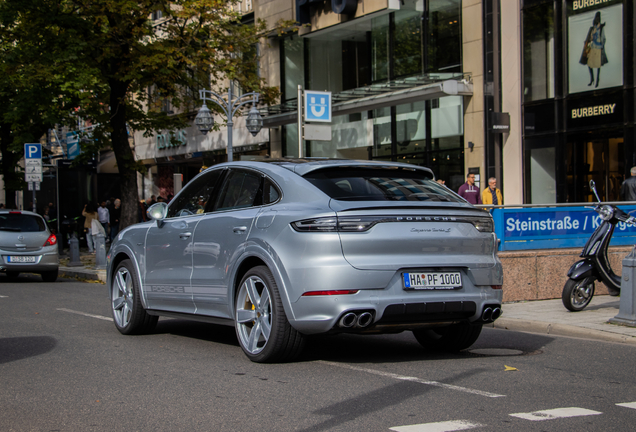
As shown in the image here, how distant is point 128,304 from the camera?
27.6ft

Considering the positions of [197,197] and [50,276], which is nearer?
[197,197]

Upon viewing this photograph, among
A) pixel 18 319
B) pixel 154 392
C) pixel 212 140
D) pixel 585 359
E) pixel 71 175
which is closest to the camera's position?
pixel 154 392

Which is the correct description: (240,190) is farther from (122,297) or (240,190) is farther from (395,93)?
(395,93)

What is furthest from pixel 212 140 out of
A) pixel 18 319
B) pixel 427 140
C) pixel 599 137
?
pixel 18 319

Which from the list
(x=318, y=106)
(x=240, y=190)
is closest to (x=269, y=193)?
(x=240, y=190)

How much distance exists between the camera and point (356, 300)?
583 centimetres

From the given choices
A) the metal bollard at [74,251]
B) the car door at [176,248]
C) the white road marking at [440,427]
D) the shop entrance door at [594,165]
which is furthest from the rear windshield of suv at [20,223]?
the white road marking at [440,427]

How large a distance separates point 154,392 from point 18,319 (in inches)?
201

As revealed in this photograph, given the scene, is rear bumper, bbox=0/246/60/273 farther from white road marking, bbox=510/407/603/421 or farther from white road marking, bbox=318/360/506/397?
white road marking, bbox=510/407/603/421

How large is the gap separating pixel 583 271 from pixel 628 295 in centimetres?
136

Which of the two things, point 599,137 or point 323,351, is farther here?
point 599,137

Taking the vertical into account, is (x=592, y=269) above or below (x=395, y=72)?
below

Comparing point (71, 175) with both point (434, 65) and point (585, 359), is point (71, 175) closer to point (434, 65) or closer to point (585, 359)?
point (434, 65)

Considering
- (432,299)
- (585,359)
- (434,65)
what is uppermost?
(434,65)
